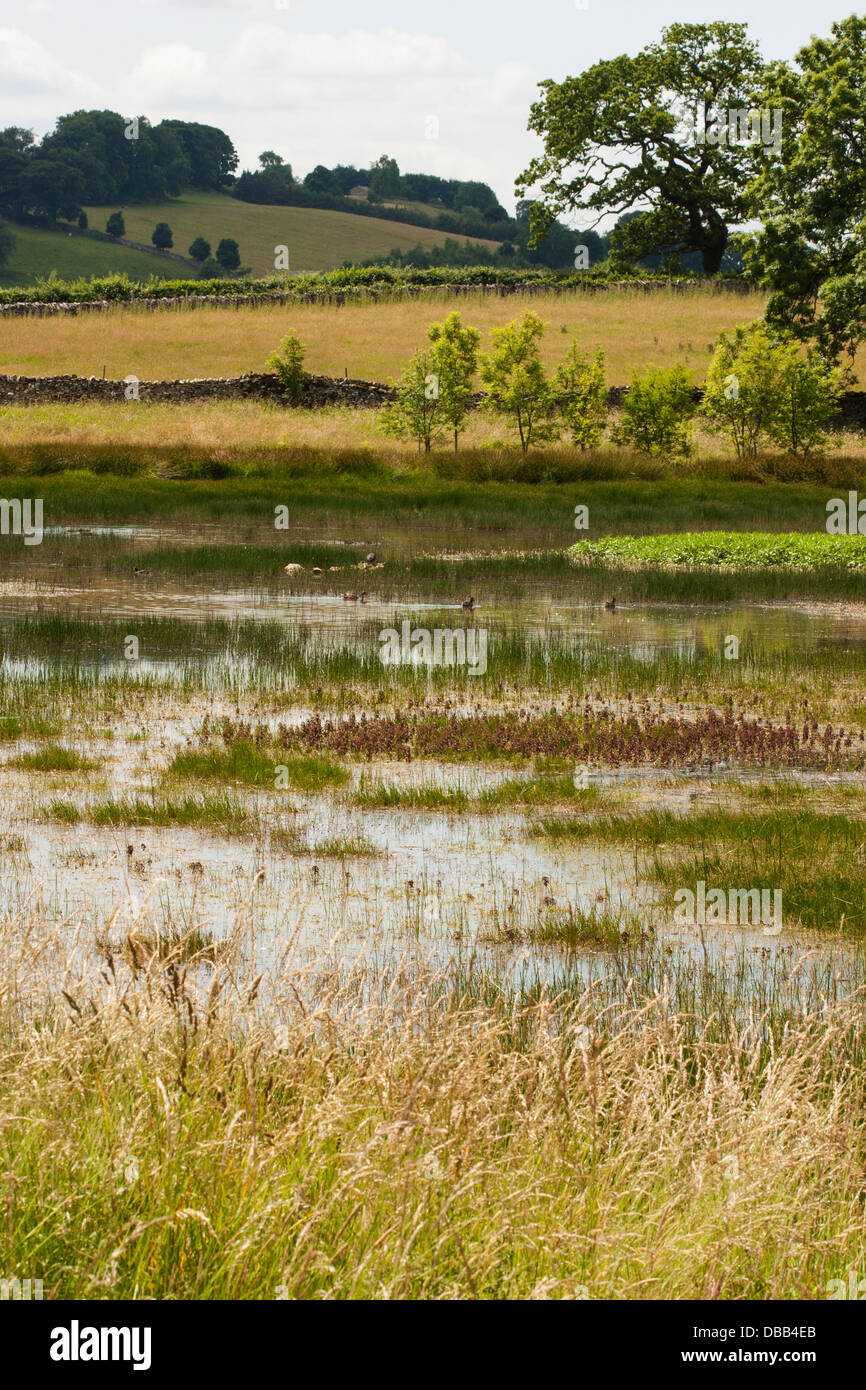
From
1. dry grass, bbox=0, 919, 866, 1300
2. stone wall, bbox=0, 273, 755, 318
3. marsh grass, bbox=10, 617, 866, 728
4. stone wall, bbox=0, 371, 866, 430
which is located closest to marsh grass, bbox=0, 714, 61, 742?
marsh grass, bbox=10, 617, 866, 728

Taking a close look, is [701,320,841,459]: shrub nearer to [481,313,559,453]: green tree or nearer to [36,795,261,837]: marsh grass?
[481,313,559,453]: green tree

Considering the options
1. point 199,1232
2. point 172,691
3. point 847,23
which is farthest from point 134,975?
point 847,23

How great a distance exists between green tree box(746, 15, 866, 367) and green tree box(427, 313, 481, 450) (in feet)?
40.4

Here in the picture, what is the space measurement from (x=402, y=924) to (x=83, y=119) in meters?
174

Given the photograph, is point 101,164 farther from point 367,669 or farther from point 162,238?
point 367,669

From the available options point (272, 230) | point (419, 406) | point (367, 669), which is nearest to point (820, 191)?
point (419, 406)

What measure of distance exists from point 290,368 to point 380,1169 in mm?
59447

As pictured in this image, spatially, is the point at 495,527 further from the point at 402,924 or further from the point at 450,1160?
the point at 450,1160

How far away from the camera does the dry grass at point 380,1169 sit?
12.8 feet

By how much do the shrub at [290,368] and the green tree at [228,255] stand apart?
85.2 metres

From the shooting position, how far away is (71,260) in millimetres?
135875

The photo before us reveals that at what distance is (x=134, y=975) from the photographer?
5.04 metres

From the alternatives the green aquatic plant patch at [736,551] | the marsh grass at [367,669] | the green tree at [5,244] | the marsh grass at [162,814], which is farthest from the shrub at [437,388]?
the green tree at [5,244]

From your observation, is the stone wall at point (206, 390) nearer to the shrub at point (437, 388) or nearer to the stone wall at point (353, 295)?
the shrub at point (437, 388)
